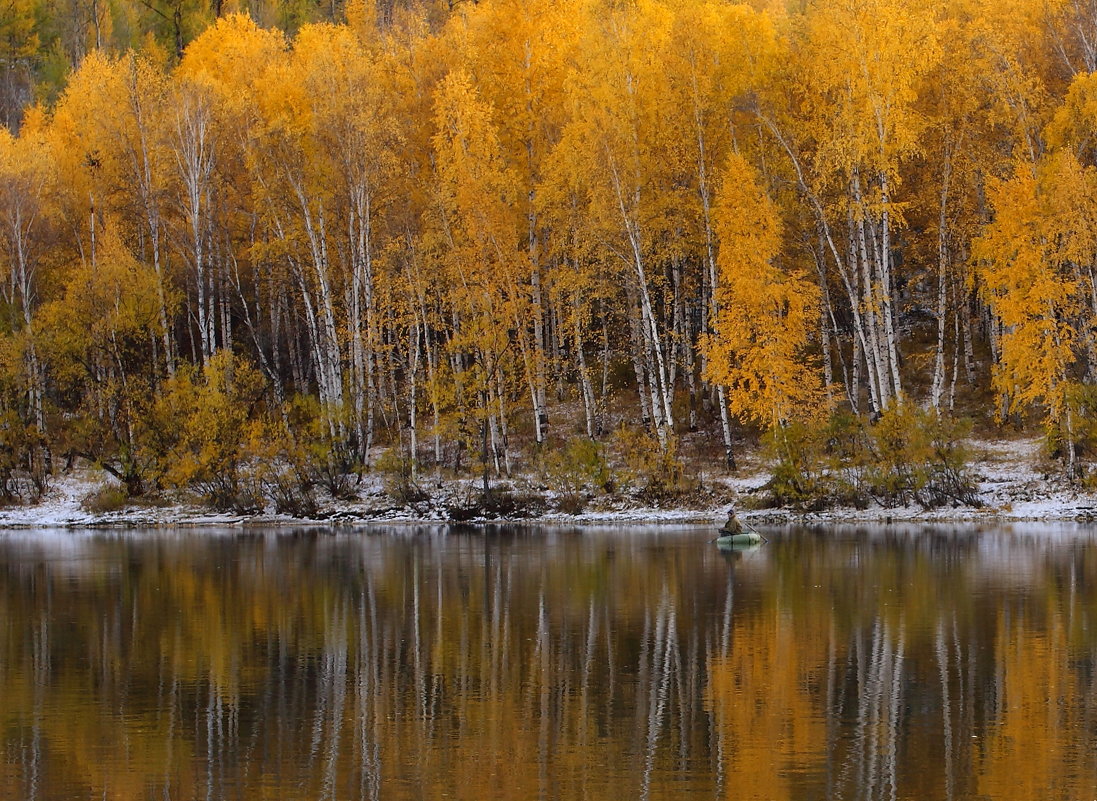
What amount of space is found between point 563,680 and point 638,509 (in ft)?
77.6

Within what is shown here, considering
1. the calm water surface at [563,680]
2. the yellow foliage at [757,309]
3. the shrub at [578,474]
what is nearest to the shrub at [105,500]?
the shrub at [578,474]

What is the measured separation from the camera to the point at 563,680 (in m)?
14.1

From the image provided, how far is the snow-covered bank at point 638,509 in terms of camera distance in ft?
112

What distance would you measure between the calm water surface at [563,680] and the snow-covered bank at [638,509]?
319 inches

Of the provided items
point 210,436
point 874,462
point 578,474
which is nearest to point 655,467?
point 578,474

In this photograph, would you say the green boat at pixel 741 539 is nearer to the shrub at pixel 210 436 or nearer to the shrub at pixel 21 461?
the shrub at pixel 210 436

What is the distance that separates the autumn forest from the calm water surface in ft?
40.0

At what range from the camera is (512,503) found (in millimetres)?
38594

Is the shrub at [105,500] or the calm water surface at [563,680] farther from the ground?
the shrub at [105,500]

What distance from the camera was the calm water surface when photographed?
10195 millimetres

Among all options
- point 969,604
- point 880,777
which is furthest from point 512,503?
point 880,777

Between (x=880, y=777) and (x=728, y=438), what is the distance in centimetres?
2879

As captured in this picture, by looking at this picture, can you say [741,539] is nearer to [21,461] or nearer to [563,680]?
[563,680]

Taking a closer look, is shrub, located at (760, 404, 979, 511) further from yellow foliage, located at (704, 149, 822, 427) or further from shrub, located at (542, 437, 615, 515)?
shrub, located at (542, 437, 615, 515)
